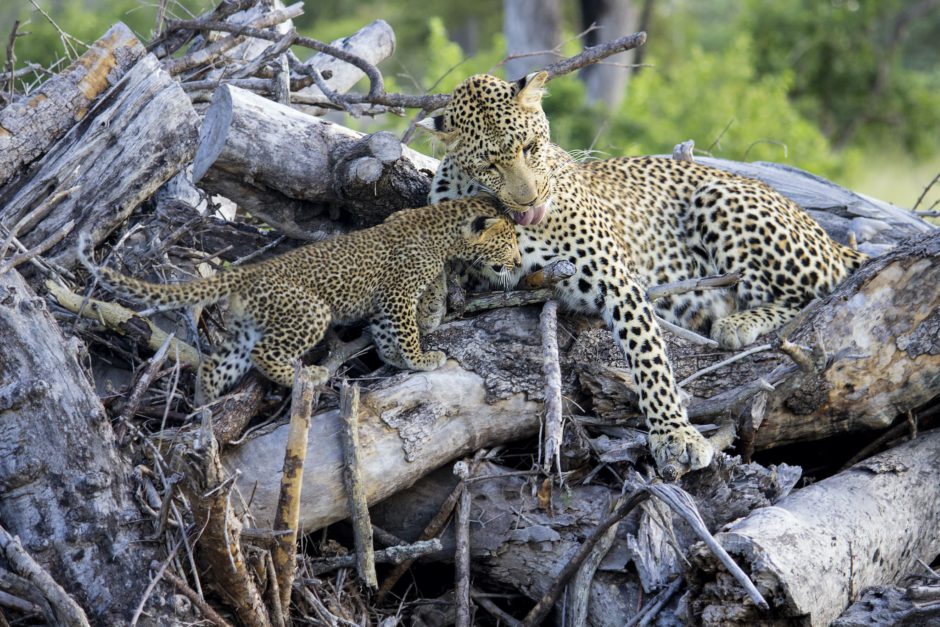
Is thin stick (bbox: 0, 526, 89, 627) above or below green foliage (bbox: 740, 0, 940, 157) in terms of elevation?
above

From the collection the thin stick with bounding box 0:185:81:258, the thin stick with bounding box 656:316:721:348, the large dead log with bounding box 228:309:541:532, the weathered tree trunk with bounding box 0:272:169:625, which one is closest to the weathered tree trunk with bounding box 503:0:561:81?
the thin stick with bounding box 656:316:721:348

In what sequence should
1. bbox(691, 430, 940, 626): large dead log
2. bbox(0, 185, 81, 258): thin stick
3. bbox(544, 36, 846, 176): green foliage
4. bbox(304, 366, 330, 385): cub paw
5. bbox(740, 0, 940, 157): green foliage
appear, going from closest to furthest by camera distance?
bbox(691, 430, 940, 626): large dead log
bbox(0, 185, 81, 258): thin stick
bbox(304, 366, 330, 385): cub paw
bbox(544, 36, 846, 176): green foliage
bbox(740, 0, 940, 157): green foliage

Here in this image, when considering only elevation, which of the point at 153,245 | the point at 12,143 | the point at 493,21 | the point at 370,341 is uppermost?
the point at 12,143

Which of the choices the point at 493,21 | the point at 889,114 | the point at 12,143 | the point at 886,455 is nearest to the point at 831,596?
the point at 886,455

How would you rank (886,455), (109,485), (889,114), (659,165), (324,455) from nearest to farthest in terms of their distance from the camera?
(109,485), (324,455), (886,455), (659,165), (889,114)

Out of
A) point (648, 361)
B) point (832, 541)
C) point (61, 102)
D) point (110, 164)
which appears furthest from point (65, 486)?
point (832, 541)

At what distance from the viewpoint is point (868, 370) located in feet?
22.2

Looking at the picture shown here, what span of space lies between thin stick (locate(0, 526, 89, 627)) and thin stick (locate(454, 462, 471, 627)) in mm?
1988

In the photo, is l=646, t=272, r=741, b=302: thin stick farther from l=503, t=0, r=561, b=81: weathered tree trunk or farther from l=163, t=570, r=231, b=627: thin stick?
l=503, t=0, r=561, b=81: weathered tree trunk

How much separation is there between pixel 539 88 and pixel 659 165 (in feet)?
5.26

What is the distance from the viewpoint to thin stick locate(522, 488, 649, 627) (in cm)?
579

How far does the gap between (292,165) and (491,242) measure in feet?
4.19

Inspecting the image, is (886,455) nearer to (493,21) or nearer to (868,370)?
(868,370)

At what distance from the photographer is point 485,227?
7086 mm
